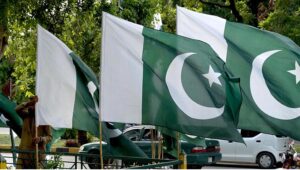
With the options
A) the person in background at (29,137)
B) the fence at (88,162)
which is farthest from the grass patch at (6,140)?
the person in background at (29,137)

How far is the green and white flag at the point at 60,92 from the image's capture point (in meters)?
7.43

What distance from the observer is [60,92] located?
7.52 metres

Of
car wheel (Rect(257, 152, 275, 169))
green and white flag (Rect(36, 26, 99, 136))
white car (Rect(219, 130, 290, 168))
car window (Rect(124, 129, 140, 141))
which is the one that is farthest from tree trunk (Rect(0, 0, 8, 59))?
car wheel (Rect(257, 152, 275, 169))

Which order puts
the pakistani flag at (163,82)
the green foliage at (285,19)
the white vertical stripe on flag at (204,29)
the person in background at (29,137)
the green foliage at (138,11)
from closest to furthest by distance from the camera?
the pakistani flag at (163,82), the white vertical stripe on flag at (204,29), the person in background at (29,137), the green foliage at (138,11), the green foliage at (285,19)

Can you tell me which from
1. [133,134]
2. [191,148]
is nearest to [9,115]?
[191,148]

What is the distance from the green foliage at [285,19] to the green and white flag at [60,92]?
1274cm

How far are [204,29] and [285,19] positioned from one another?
1245 cm

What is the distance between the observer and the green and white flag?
24.4 feet

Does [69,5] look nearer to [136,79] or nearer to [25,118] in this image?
[25,118]

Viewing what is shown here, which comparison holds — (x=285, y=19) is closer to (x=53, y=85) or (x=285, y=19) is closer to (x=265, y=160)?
(x=265, y=160)

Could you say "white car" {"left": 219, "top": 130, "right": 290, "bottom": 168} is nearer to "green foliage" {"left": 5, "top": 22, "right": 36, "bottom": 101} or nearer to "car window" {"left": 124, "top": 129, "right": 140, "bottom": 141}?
"car window" {"left": 124, "top": 129, "right": 140, "bottom": 141}

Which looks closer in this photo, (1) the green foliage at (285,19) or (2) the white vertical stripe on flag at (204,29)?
(2) the white vertical stripe on flag at (204,29)

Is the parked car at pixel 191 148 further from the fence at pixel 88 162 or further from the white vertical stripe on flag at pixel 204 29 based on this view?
the white vertical stripe on flag at pixel 204 29

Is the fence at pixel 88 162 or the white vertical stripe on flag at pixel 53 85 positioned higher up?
the white vertical stripe on flag at pixel 53 85
